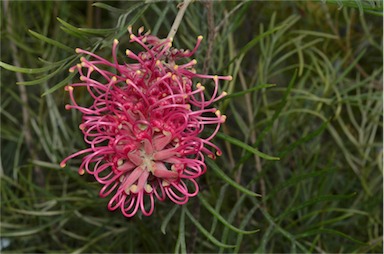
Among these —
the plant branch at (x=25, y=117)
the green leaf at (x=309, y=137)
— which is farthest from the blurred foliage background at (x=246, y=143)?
the green leaf at (x=309, y=137)

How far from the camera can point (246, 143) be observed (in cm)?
74

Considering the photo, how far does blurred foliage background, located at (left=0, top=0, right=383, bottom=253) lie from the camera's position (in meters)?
0.73

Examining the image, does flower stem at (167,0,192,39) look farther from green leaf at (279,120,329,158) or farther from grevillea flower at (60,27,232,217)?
green leaf at (279,120,329,158)

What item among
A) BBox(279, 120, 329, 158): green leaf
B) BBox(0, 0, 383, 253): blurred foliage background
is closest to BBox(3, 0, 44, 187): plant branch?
BBox(0, 0, 383, 253): blurred foliage background

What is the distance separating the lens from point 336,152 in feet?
2.74

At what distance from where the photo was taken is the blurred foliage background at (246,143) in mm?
731

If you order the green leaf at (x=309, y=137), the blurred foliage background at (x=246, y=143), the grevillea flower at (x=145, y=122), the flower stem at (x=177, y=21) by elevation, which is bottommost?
the blurred foliage background at (x=246, y=143)

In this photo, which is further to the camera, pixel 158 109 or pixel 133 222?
pixel 133 222

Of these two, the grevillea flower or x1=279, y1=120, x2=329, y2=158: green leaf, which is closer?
the grevillea flower

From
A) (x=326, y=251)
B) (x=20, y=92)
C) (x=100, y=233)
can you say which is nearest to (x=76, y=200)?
(x=100, y=233)

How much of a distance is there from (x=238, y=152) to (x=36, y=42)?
0.90ft

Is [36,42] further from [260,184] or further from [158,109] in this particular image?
[158,109]

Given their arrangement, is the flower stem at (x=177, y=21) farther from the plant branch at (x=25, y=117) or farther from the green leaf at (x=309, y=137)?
the plant branch at (x=25, y=117)

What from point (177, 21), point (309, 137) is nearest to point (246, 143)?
point (309, 137)
